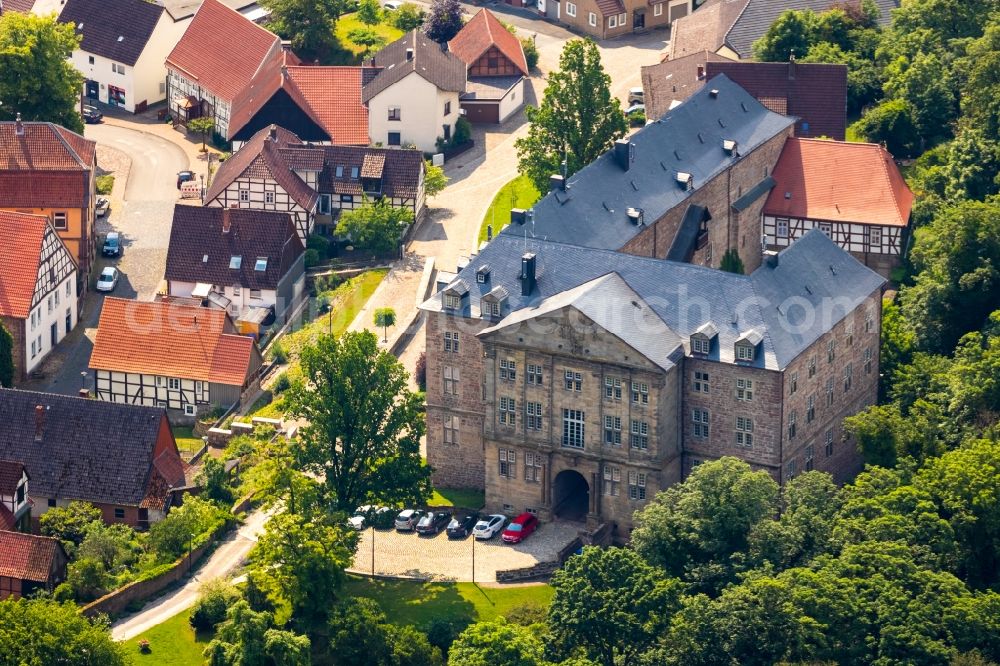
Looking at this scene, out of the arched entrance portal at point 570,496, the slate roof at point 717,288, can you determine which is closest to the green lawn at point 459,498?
the arched entrance portal at point 570,496

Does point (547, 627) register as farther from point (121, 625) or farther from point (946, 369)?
point (946, 369)

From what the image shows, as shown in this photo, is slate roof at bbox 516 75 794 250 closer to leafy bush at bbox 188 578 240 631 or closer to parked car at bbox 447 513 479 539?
parked car at bbox 447 513 479 539

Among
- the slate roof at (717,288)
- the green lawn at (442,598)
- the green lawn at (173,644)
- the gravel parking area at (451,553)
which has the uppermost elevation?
the slate roof at (717,288)

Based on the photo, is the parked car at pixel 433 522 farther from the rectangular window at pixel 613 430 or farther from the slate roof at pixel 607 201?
the slate roof at pixel 607 201

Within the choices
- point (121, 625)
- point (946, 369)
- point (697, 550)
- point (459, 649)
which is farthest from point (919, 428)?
point (121, 625)

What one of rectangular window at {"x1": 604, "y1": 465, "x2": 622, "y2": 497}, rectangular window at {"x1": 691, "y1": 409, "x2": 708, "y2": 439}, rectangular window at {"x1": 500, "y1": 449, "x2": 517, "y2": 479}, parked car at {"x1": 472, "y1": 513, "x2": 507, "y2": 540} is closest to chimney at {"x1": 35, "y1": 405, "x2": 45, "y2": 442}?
parked car at {"x1": 472, "y1": 513, "x2": 507, "y2": 540}

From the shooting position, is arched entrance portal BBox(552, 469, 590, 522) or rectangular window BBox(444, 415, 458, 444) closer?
arched entrance portal BBox(552, 469, 590, 522)

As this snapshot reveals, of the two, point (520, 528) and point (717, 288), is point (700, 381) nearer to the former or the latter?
point (717, 288)
